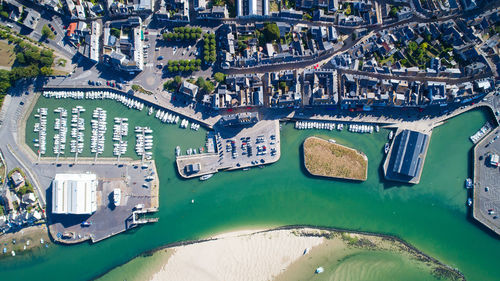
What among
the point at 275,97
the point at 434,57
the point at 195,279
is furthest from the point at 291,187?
the point at 434,57

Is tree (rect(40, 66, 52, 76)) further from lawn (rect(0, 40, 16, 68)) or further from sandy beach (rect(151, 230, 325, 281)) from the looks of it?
sandy beach (rect(151, 230, 325, 281))

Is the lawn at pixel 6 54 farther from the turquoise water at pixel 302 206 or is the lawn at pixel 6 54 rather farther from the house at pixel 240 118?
the house at pixel 240 118

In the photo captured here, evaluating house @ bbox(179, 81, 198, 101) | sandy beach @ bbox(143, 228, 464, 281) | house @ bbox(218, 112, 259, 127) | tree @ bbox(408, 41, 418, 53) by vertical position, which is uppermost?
tree @ bbox(408, 41, 418, 53)

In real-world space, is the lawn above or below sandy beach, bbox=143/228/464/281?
above

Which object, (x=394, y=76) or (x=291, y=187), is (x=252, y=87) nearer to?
(x=291, y=187)

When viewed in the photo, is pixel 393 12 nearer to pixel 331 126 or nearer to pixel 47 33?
pixel 331 126

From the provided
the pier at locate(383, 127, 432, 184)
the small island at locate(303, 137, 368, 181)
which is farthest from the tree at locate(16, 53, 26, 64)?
the pier at locate(383, 127, 432, 184)

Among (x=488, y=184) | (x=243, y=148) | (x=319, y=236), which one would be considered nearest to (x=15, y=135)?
(x=243, y=148)
